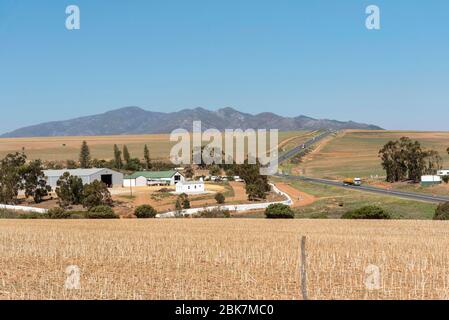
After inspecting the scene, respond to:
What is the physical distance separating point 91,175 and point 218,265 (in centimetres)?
10205

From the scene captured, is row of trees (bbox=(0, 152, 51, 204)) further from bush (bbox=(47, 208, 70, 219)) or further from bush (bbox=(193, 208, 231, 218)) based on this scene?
bush (bbox=(193, 208, 231, 218))

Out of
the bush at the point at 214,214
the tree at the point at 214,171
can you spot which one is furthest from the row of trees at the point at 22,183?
the tree at the point at 214,171

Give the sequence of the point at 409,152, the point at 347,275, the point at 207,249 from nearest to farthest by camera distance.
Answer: the point at 347,275
the point at 207,249
the point at 409,152

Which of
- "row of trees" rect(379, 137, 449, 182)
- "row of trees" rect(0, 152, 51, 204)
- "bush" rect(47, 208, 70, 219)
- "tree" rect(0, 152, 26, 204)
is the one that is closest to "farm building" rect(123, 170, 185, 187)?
"row of trees" rect(0, 152, 51, 204)

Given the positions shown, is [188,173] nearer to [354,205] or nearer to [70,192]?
[70,192]

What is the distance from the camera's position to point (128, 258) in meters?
27.5

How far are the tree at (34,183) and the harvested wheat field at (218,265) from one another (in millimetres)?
69914

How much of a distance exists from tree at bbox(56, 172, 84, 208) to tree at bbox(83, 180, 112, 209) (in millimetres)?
3078

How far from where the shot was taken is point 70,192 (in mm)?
99062

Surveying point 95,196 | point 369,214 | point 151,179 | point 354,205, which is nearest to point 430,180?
point 354,205

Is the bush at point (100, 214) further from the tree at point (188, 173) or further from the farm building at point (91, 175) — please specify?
the tree at point (188, 173)
